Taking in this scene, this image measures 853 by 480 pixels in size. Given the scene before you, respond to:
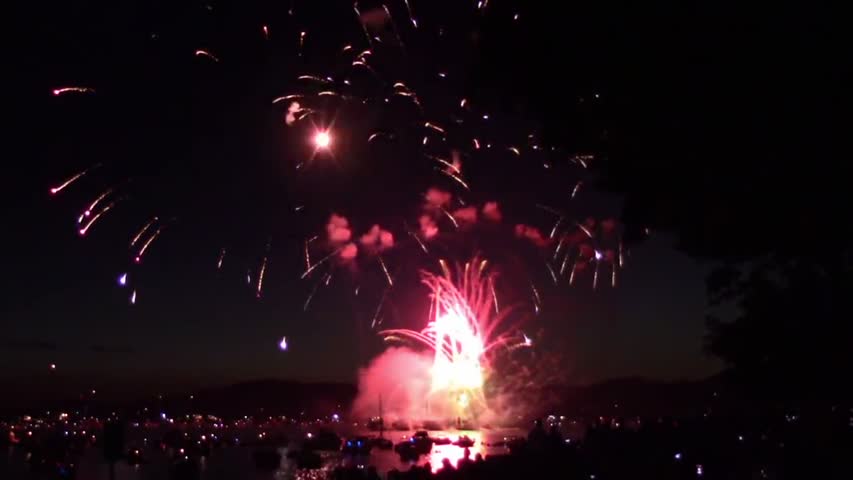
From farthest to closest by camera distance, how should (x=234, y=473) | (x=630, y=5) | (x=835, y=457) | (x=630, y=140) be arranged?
(x=234, y=473) → (x=835, y=457) → (x=630, y=140) → (x=630, y=5)

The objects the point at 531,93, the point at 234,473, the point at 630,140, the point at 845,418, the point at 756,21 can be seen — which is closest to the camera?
the point at 756,21

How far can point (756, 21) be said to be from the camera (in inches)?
306

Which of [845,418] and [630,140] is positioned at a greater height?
[630,140]

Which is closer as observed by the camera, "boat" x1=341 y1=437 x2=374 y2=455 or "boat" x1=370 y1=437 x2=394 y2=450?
"boat" x1=341 y1=437 x2=374 y2=455

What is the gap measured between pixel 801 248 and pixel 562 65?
2794mm

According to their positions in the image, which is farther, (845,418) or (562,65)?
(845,418)

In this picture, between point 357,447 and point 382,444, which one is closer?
point 357,447

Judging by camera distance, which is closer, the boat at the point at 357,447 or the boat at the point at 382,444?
the boat at the point at 357,447

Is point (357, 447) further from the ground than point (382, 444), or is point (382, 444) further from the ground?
point (382, 444)

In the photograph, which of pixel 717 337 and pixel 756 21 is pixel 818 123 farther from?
pixel 717 337

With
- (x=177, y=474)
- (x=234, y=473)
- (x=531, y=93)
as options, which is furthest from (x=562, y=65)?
(x=234, y=473)

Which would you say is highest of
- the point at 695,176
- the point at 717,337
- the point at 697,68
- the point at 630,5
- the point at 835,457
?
the point at 630,5

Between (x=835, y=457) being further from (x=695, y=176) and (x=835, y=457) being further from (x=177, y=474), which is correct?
(x=177, y=474)

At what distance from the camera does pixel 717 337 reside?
10.0m
